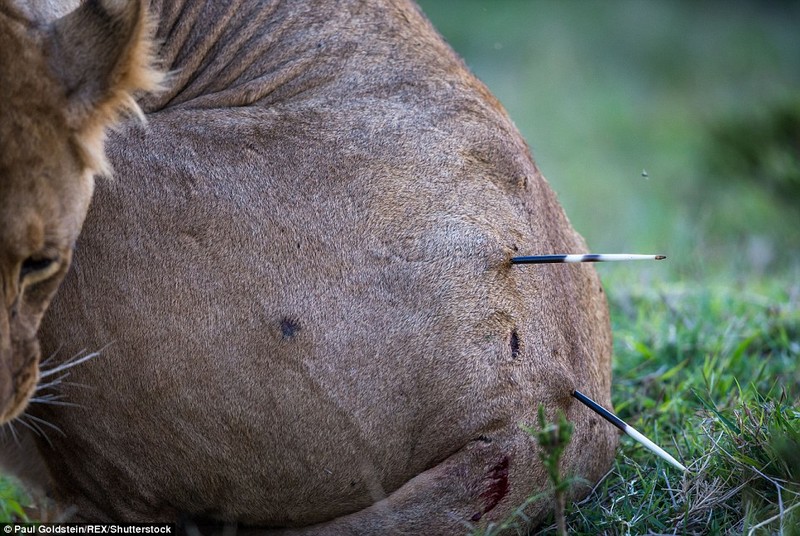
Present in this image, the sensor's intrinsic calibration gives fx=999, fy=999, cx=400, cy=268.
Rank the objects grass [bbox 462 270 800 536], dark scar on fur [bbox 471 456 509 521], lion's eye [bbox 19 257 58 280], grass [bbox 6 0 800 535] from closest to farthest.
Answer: lion's eye [bbox 19 257 58 280] → dark scar on fur [bbox 471 456 509 521] → grass [bbox 462 270 800 536] → grass [bbox 6 0 800 535]

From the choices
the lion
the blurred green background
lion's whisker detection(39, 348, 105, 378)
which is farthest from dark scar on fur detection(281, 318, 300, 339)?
the blurred green background

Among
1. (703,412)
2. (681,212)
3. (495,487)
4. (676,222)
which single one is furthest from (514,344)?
(681,212)

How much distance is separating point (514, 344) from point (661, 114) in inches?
383

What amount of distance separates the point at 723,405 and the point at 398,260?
61.4 inches

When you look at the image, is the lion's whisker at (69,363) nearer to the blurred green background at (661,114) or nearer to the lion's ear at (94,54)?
the lion's ear at (94,54)

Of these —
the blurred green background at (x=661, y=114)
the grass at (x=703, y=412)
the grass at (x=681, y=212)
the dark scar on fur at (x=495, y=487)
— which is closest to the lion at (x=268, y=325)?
the dark scar on fur at (x=495, y=487)

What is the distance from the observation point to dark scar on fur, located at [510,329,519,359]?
9.29 ft

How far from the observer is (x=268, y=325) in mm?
2721

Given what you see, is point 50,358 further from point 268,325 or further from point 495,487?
point 495,487

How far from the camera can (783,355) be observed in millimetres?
4227

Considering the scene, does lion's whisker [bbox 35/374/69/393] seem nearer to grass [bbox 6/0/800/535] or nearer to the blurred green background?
grass [bbox 6/0/800/535]

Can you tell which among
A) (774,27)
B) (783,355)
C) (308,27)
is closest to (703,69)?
(774,27)

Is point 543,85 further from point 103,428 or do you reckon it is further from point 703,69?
point 103,428

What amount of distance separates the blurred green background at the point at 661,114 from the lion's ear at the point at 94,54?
297cm
